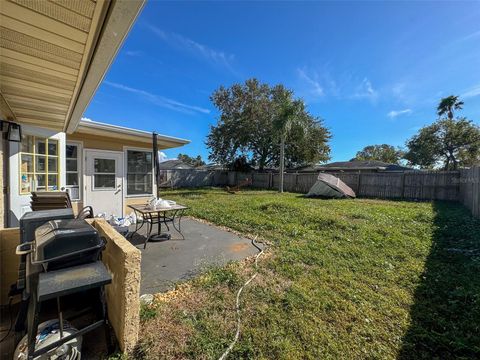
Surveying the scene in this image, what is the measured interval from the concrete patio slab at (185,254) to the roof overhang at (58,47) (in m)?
2.44

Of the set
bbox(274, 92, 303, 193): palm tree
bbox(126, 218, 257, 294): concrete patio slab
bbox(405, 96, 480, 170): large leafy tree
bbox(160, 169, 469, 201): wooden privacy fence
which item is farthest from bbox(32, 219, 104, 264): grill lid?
bbox(405, 96, 480, 170): large leafy tree

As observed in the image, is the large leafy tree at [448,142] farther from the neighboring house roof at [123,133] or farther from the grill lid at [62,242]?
the grill lid at [62,242]

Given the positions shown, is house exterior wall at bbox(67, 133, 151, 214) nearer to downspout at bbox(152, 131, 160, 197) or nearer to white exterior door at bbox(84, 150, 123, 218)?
white exterior door at bbox(84, 150, 123, 218)

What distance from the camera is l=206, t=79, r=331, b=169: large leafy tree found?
1852 cm

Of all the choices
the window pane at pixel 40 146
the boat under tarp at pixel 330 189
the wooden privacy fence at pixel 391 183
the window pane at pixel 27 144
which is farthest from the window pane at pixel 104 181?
the wooden privacy fence at pixel 391 183

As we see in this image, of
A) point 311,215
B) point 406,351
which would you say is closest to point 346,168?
point 311,215

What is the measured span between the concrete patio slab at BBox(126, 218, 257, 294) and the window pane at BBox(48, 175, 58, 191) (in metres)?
1.72

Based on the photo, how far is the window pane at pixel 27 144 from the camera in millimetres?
3195

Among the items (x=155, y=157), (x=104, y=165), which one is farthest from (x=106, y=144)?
(x=155, y=157)

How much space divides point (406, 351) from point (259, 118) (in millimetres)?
18224

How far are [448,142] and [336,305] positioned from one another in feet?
78.9

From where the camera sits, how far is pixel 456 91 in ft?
63.3

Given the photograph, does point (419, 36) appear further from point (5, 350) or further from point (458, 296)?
point (5, 350)

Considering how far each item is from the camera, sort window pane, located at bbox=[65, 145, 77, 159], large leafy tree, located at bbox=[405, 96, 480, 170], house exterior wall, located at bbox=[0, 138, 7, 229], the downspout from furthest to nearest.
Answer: large leafy tree, located at bbox=[405, 96, 480, 170] → the downspout → window pane, located at bbox=[65, 145, 77, 159] → house exterior wall, located at bbox=[0, 138, 7, 229]
